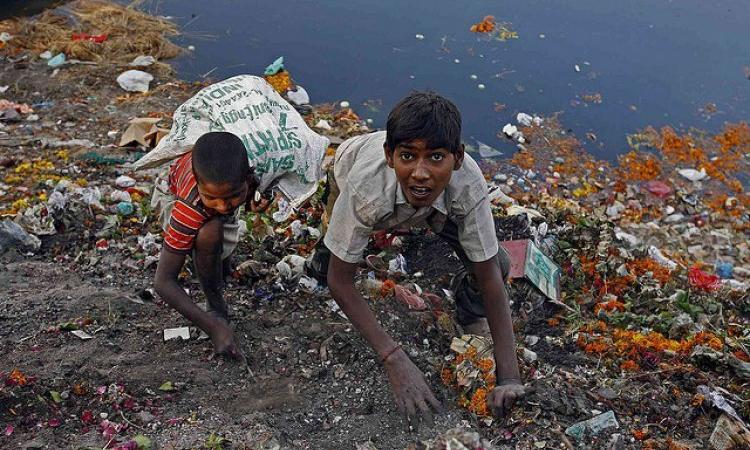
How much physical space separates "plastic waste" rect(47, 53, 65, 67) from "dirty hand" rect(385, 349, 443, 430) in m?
4.35

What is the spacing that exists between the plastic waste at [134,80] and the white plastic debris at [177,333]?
3185 mm

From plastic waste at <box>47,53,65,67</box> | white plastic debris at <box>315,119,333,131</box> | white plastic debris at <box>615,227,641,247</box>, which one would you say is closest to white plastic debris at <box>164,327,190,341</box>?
white plastic debris at <box>615,227,641,247</box>

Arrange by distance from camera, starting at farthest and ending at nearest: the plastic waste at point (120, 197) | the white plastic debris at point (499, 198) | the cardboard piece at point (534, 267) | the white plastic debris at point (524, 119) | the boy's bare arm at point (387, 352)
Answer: the white plastic debris at point (524, 119)
the white plastic debris at point (499, 198)
the plastic waste at point (120, 197)
the cardboard piece at point (534, 267)
the boy's bare arm at point (387, 352)

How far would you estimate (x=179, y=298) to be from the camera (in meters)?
2.62

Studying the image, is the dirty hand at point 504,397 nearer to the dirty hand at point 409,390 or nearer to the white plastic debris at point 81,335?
the dirty hand at point 409,390

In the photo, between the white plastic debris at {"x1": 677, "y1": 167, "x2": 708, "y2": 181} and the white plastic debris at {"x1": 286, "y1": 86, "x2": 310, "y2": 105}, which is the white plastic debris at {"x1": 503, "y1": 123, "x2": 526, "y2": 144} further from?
the white plastic debris at {"x1": 286, "y1": 86, "x2": 310, "y2": 105}

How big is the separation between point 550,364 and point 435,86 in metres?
3.22

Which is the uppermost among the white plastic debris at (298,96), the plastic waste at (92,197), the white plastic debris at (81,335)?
the white plastic debris at (81,335)

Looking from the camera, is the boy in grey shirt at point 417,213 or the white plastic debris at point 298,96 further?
the white plastic debris at point 298,96

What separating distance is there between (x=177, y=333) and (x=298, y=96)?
115 inches

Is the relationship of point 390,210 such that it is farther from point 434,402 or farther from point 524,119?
point 524,119

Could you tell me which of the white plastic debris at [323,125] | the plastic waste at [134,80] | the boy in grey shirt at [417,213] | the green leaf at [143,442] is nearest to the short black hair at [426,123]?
the boy in grey shirt at [417,213]

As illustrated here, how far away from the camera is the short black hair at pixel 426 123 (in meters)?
2.21

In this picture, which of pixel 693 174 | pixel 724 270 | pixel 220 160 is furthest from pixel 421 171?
pixel 693 174
